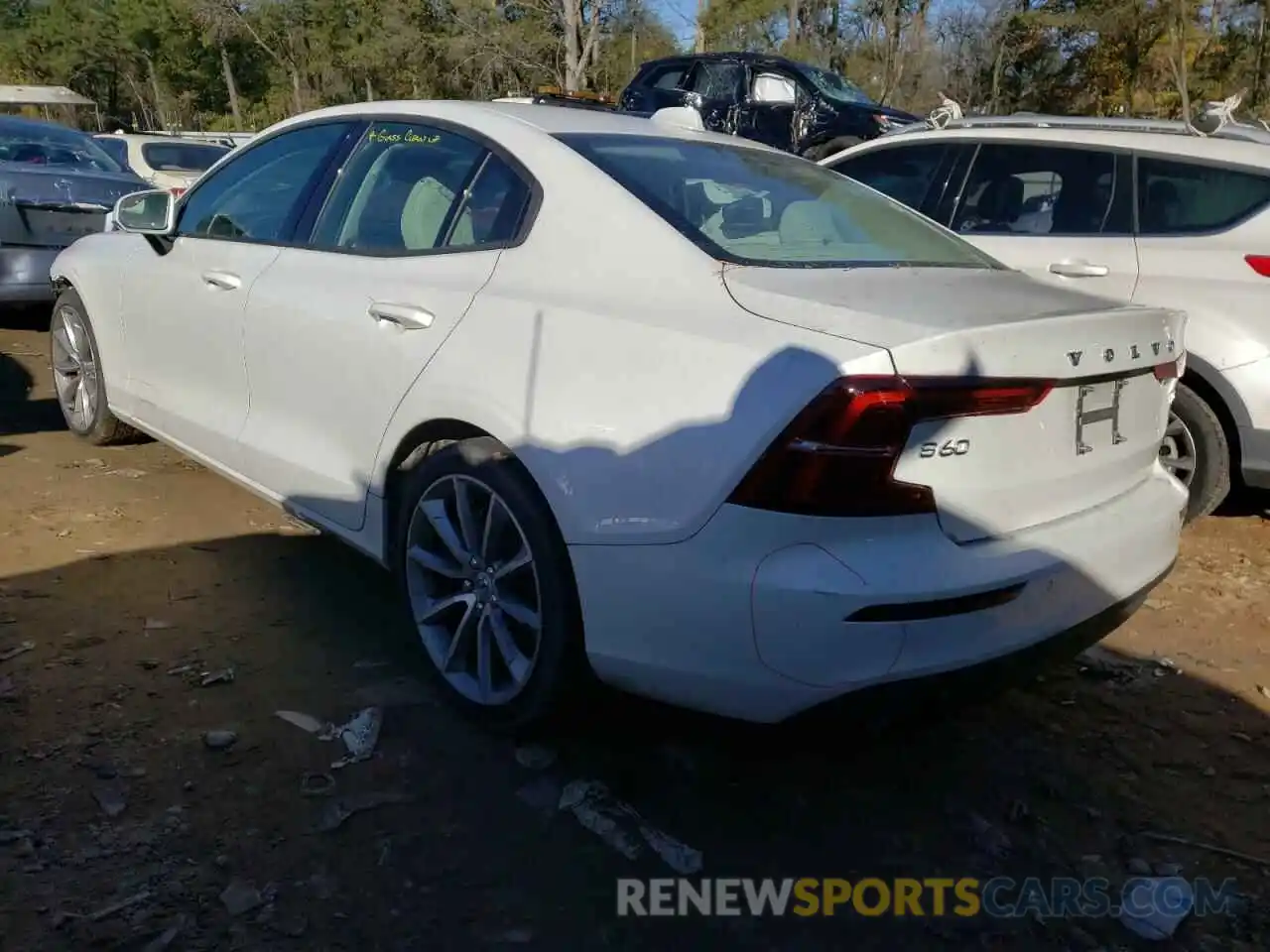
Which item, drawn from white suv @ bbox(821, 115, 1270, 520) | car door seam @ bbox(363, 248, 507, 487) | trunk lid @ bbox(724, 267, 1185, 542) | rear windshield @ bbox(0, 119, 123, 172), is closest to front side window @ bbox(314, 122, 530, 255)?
car door seam @ bbox(363, 248, 507, 487)

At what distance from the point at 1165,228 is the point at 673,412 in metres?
3.26

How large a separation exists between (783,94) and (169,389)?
968 cm

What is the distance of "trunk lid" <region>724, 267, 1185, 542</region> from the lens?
7.54ft

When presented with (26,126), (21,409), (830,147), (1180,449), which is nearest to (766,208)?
(1180,449)

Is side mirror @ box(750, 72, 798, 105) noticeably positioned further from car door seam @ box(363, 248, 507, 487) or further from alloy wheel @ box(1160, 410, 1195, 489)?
car door seam @ box(363, 248, 507, 487)

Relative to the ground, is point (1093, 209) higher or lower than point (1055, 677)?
higher

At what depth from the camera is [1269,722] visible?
3322 millimetres

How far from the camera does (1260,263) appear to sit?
173 inches

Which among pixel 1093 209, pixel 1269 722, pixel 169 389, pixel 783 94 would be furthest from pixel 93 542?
pixel 783 94

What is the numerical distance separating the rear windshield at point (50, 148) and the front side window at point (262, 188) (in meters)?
4.77

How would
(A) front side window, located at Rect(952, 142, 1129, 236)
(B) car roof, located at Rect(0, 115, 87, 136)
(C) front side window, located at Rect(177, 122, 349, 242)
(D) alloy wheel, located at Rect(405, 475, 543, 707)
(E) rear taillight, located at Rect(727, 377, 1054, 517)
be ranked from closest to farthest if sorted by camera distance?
(E) rear taillight, located at Rect(727, 377, 1054, 517)
(D) alloy wheel, located at Rect(405, 475, 543, 707)
(C) front side window, located at Rect(177, 122, 349, 242)
(A) front side window, located at Rect(952, 142, 1129, 236)
(B) car roof, located at Rect(0, 115, 87, 136)

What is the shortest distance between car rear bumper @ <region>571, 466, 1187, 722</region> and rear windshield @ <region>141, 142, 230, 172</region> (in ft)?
39.9

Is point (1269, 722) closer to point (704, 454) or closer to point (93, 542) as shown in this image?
point (704, 454)

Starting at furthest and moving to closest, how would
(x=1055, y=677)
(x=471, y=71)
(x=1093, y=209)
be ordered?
(x=471, y=71) < (x=1093, y=209) < (x=1055, y=677)
